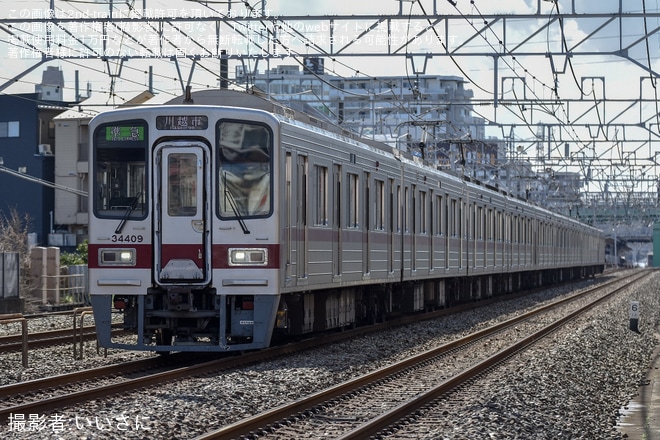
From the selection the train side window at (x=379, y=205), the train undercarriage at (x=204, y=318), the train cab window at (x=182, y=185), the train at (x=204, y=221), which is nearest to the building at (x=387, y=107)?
the train side window at (x=379, y=205)

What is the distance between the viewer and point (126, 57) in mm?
21141

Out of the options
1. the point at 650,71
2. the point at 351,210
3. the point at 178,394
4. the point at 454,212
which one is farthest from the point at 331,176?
the point at 454,212

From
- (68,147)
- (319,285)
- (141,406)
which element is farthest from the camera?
(68,147)

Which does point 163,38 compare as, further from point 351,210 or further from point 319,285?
point 319,285

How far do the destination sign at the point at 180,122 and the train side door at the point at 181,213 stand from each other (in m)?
0.18

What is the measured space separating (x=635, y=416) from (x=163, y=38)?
11717mm

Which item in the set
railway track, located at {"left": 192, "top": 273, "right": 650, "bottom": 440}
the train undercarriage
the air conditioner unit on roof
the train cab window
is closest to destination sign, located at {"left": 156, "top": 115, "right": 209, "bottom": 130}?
the train cab window

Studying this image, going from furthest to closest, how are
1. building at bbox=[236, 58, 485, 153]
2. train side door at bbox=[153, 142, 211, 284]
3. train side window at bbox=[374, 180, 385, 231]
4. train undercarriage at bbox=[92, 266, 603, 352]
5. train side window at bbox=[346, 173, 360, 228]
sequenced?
building at bbox=[236, 58, 485, 153]
train side window at bbox=[374, 180, 385, 231]
train side window at bbox=[346, 173, 360, 228]
train side door at bbox=[153, 142, 211, 284]
train undercarriage at bbox=[92, 266, 603, 352]

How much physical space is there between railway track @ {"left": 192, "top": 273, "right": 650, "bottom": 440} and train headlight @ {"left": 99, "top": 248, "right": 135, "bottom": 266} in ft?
9.98

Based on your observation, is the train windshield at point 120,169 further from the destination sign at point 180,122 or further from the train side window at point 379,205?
the train side window at point 379,205

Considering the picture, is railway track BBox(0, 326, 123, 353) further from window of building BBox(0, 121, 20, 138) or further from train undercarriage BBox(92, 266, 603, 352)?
window of building BBox(0, 121, 20, 138)

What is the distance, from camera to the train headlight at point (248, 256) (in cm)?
1320

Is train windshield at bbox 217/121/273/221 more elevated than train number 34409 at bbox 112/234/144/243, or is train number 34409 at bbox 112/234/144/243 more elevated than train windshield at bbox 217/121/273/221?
train windshield at bbox 217/121/273/221

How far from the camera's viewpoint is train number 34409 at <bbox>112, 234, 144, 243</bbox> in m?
13.3
